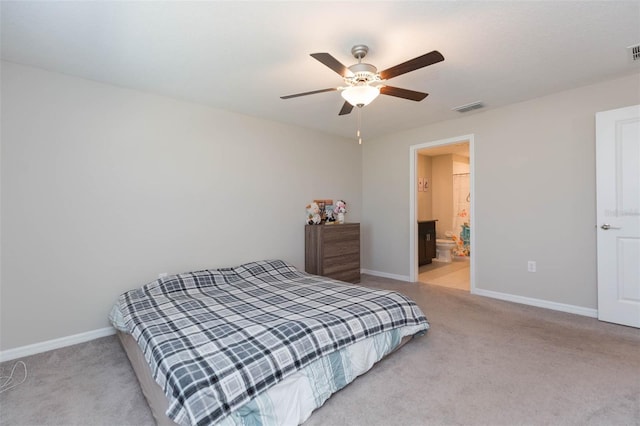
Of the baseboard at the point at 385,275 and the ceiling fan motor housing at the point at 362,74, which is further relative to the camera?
the baseboard at the point at 385,275

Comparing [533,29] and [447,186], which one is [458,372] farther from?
[447,186]

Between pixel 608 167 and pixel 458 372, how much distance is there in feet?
8.32

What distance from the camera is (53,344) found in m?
2.49

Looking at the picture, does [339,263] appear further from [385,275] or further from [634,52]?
[634,52]

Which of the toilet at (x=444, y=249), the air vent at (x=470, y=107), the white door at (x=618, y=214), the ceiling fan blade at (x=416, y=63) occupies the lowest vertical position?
the toilet at (x=444, y=249)

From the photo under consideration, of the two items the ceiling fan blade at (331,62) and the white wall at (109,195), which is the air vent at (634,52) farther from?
the white wall at (109,195)

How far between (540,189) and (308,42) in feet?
9.97

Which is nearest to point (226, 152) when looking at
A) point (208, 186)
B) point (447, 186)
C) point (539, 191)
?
point (208, 186)

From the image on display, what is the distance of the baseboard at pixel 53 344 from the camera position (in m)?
2.32

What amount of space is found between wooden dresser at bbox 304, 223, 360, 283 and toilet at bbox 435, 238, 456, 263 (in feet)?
9.06

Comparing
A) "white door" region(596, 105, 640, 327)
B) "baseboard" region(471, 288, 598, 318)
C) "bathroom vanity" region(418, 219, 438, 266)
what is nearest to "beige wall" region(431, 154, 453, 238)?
"bathroom vanity" region(418, 219, 438, 266)

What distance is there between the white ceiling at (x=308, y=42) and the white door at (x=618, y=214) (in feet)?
1.74

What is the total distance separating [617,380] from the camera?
191cm

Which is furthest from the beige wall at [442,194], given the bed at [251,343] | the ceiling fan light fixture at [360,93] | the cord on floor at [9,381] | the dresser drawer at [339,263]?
the cord on floor at [9,381]
